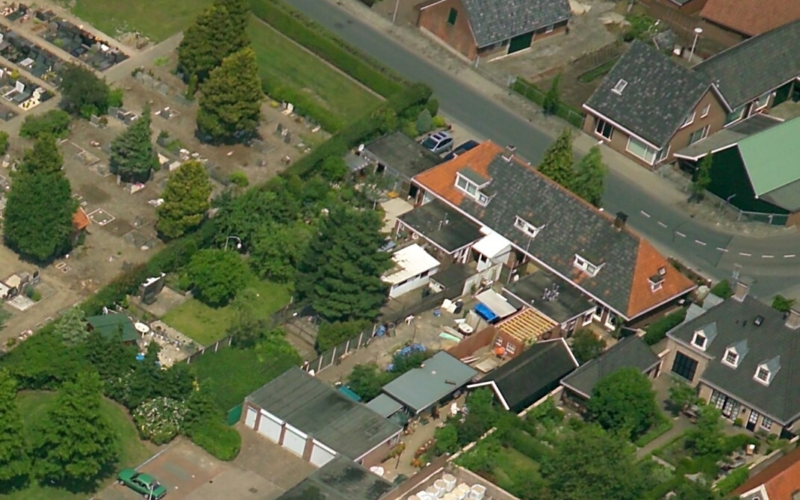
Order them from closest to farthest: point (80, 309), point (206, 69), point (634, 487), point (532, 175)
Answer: point (634, 487)
point (80, 309)
point (532, 175)
point (206, 69)

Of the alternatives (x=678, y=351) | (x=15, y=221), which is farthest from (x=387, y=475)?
(x=15, y=221)

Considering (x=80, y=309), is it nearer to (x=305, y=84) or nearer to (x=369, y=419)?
(x=369, y=419)

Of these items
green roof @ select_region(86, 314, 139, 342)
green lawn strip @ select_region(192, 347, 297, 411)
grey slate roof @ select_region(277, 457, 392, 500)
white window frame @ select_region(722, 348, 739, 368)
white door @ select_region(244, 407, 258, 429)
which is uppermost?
white window frame @ select_region(722, 348, 739, 368)

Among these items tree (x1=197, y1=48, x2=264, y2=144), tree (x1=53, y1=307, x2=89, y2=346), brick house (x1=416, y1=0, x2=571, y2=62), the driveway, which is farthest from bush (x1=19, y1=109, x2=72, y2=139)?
the driveway

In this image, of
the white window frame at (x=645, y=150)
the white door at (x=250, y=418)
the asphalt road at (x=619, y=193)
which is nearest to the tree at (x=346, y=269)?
the white door at (x=250, y=418)

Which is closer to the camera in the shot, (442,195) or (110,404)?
(110,404)

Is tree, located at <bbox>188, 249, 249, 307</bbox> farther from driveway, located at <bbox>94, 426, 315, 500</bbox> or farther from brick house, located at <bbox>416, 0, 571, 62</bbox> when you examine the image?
brick house, located at <bbox>416, 0, 571, 62</bbox>

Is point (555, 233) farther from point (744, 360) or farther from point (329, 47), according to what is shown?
point (329, 47)

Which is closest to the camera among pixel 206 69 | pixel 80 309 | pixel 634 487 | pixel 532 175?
pixel 634 487

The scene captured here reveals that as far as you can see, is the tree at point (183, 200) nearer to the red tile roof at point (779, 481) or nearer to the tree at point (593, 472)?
the tree at point (593, 472)
